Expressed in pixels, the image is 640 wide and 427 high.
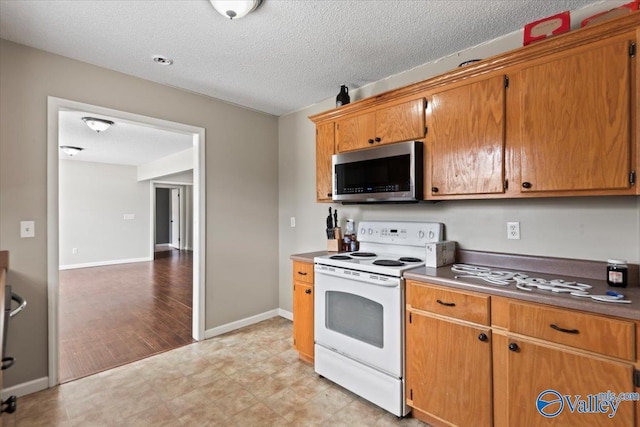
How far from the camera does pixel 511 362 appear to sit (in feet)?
5.01

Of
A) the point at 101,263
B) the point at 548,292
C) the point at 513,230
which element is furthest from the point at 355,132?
the point at 101,263

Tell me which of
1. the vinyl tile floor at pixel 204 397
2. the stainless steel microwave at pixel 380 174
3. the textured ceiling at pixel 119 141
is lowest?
the vinyl tile floor at pixel 204 397

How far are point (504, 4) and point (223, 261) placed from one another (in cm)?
315

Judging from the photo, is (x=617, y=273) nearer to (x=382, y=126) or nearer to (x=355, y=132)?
(x=382, y=126)

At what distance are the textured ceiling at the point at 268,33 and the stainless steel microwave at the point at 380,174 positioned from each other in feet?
2.40

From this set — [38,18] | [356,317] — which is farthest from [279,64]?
[356,317]

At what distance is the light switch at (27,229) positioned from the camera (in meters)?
2.19

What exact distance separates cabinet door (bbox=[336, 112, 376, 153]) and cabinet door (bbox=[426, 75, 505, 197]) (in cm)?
52

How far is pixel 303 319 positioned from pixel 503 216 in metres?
1.74

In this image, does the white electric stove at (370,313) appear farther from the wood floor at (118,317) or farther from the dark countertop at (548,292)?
the wood floor at (118,317)

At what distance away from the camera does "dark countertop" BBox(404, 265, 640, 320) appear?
1.26 m

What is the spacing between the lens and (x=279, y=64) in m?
2.52

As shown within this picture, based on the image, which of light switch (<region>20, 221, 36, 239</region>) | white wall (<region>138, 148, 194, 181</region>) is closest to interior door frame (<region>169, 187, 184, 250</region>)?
white wall (<region>138, 148, 194, 181</region>)

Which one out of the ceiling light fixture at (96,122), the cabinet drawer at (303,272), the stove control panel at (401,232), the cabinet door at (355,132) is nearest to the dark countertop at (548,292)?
the stove control panel at (401,232)
